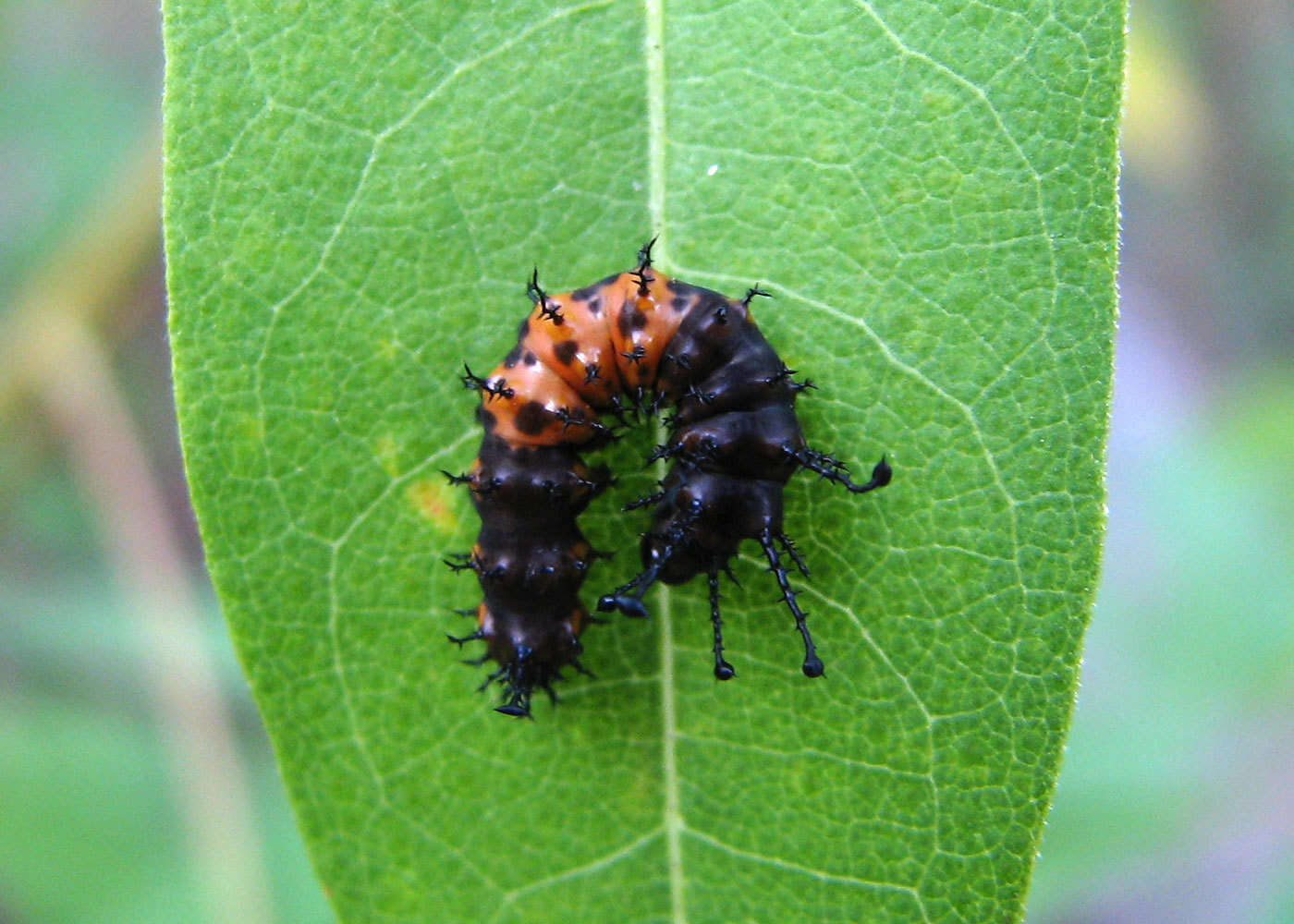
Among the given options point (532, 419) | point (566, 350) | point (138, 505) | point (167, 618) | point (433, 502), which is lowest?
point (433, 502)

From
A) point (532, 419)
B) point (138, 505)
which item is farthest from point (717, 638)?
point (138, 505)

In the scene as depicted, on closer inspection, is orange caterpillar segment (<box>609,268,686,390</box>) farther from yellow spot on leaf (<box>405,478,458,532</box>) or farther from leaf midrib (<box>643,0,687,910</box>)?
yellow spot on leaf (<box>405,478,458,532</box>)

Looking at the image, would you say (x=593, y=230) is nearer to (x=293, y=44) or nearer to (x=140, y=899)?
(x=293, y=44)

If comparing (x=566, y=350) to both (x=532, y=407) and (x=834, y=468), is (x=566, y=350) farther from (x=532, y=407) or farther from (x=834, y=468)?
(x=834, y=468)

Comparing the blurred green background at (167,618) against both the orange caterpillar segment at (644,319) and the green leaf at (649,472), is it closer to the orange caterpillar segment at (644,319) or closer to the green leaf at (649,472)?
the green leaf at (649,472)

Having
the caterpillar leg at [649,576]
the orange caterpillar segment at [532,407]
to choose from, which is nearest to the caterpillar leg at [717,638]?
the caterpillar leg at [649,576]

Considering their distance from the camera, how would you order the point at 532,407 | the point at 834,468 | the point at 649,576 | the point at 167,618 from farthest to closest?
1. the point at 167,618
2. the point at 532,407
3. the point at 649,576
4. the point at 834,468
